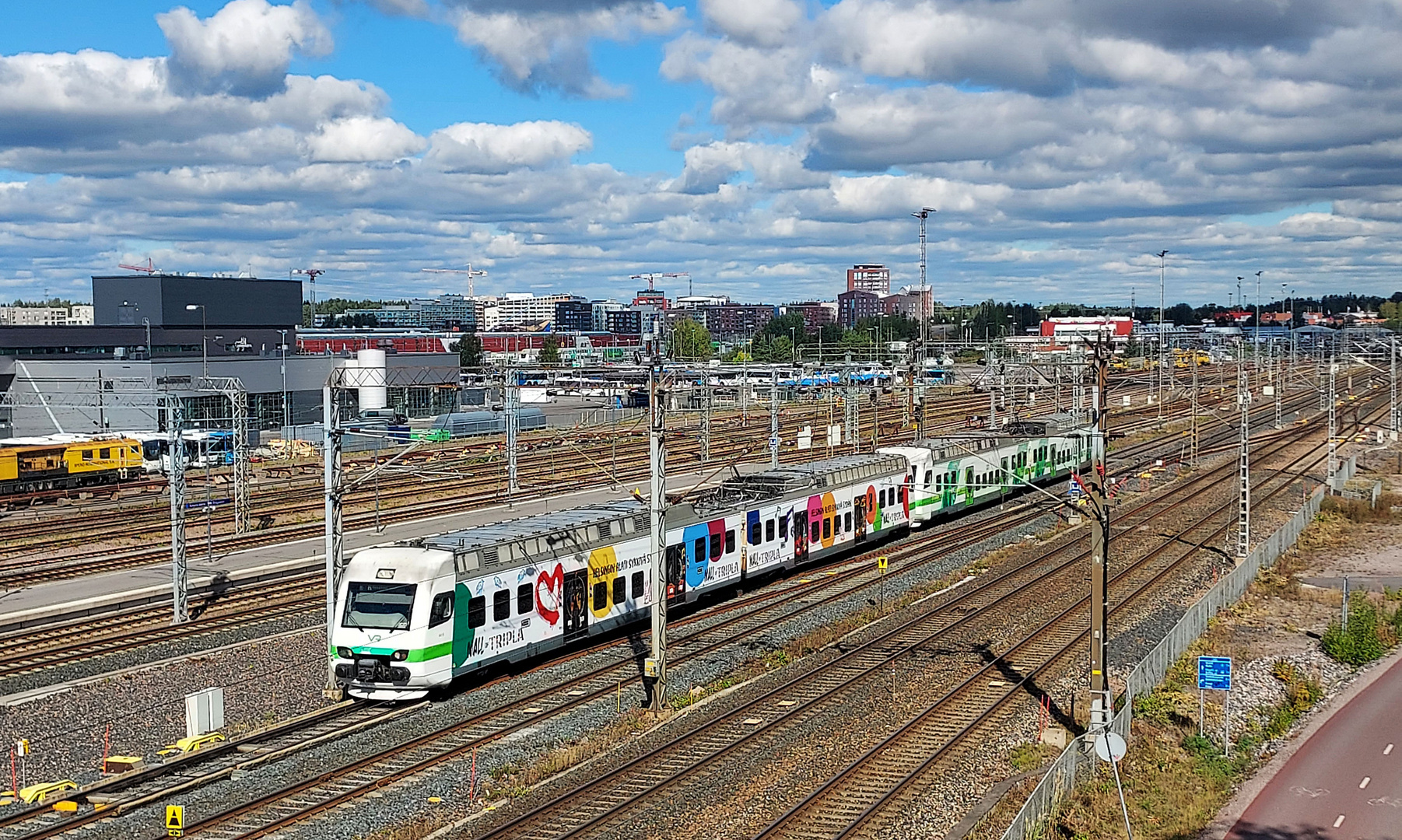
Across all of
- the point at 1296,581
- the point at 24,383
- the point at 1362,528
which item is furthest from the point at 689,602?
the point at 24,383

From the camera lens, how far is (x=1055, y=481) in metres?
67.7

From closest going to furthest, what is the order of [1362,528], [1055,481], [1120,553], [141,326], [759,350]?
[1120,553]
[1362,528]
[1055,481]
[141,326]
[759,350]

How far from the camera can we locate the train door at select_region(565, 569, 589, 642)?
30156 mm

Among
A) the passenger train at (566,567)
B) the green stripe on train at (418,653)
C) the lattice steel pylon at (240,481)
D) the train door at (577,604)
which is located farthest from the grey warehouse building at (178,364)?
the green stripe on train at (418,653)

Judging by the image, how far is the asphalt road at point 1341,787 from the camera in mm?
21922

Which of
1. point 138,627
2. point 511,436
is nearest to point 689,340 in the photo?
point 511,436

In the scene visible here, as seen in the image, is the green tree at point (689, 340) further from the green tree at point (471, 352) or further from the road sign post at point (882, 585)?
the road sign post at point (882, 585)

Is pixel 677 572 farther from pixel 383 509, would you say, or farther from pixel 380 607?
pixel 383 509

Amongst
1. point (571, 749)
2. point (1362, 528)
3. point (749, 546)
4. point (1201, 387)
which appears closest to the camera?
→ point (571, 749)

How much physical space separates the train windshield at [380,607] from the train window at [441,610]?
419 millimetres

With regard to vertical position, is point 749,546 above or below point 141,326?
below

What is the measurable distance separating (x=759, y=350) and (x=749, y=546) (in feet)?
427

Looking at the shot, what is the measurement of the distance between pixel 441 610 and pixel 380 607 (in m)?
1.20

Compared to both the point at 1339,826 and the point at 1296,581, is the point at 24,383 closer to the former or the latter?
the point at 1296,581
